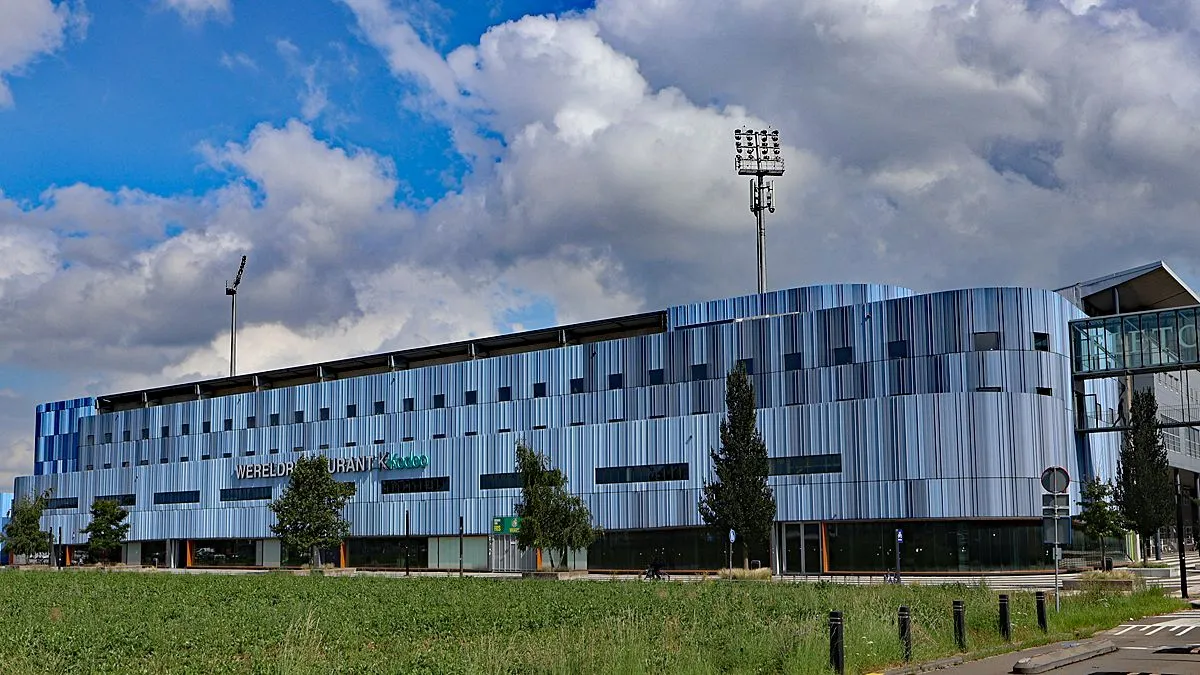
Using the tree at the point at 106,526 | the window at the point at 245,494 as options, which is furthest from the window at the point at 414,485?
the tree at the point at 106,526

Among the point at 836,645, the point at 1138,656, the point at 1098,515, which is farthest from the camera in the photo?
the point at 1098,515

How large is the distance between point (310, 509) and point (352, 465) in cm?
1505

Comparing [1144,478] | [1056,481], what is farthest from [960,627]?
[1144,478]

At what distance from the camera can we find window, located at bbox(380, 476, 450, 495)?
8181 cm

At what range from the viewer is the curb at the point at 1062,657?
1944 centimetres

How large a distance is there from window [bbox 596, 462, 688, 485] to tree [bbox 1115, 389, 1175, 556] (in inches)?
953

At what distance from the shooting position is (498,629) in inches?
953

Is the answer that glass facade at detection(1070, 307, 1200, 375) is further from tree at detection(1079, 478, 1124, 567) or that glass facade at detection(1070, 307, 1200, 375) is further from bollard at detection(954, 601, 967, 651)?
bollard at detection(954, 601, 967, 651)

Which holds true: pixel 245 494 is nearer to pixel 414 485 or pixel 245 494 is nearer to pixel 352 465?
pixel 352 465

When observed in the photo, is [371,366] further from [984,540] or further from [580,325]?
[984,540]

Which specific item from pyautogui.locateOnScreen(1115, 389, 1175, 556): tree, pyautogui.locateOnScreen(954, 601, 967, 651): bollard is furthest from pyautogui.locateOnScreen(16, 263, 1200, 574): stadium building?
pyautogui.locateOnScreen(954, 601, 967, 651): bollard

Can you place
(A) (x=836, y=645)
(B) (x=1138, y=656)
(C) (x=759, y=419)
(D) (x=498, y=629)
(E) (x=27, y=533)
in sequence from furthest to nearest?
(E) (x=27, y=533), (C) (x=759, y=419), (D) (x=498, y=629), (B) (x=1138, y=656), (A) (x=836, y=645)

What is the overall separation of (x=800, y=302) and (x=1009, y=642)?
47930mm

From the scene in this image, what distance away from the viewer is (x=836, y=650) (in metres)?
18.7
